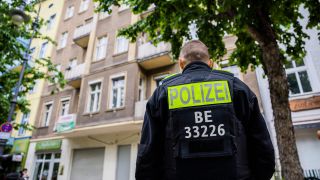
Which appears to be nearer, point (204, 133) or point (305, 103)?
point (204, 133)

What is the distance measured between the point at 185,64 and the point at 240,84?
0.57 m

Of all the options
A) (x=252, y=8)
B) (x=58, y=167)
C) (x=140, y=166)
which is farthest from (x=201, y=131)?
(x=58, y=167)

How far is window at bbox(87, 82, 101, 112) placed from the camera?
598 inches

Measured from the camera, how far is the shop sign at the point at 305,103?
9.67 m

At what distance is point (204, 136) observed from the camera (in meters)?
1.80

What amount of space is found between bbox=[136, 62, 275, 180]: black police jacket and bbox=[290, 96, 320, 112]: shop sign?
946 centimetres

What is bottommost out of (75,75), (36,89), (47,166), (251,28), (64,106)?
(47,166)

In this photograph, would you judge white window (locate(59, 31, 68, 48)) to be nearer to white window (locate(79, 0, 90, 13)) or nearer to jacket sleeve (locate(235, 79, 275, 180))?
white window (locate(79, 0, 90, 13))

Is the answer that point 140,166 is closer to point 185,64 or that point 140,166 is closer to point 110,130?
point 185,64

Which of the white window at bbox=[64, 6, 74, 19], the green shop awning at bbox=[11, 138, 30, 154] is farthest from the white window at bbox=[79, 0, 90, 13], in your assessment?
the green shop awning at bbox=[11, 138, 30, 154]

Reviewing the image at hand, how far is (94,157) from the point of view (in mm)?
14547

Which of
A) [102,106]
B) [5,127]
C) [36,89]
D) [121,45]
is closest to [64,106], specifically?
[36,89]

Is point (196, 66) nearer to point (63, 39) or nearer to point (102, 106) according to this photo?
point (102, 106)

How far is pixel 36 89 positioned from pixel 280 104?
833 inches
